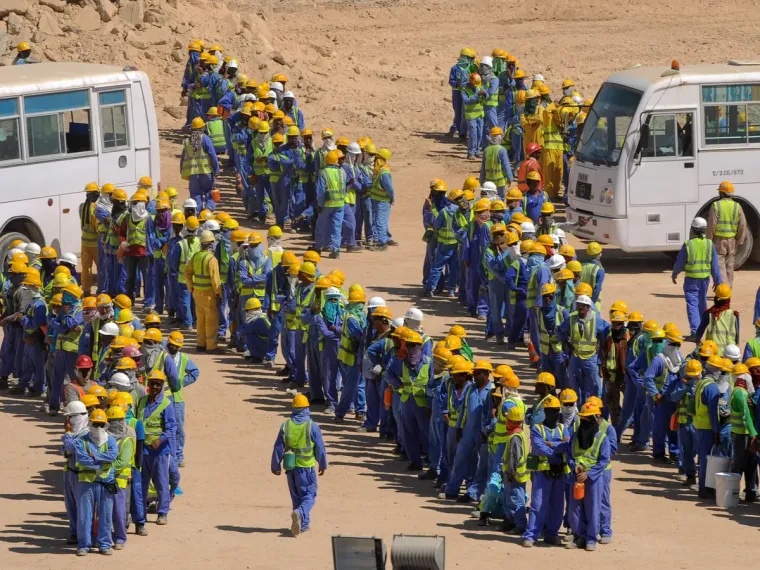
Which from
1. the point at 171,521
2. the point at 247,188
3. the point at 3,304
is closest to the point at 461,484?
the point at 171,521

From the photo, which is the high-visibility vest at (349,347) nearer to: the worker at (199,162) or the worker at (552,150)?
the worker at (199,162)

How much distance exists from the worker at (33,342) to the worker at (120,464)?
Result: 4.91 metres

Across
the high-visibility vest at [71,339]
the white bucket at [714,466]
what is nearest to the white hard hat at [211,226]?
the high-visibility vest at [71,339]

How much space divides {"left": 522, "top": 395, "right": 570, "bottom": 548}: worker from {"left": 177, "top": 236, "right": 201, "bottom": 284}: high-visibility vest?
26.9 ft

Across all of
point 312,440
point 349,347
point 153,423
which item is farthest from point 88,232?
point 312,440

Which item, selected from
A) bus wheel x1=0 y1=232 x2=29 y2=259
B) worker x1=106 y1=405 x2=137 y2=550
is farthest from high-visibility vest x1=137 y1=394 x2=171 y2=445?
bus wheel x1=0 y1=232 x2=29 y2=259

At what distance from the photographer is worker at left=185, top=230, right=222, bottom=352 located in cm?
2569

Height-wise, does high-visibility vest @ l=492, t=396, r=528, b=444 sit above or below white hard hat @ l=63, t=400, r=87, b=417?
below

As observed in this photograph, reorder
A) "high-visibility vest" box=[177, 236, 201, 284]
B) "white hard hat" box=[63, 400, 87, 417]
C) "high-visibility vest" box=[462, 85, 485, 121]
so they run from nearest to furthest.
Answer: "white hard hat" box=[63, 400, 87, 417], "high-visibility vest" box=[177, 236, 201, 284], "high-visibility vest" box=[462, 85, 485, 121]

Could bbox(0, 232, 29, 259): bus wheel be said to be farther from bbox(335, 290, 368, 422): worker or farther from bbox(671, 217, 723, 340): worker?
bbox(671, 217, 723, 340): worker

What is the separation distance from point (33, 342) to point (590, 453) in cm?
811

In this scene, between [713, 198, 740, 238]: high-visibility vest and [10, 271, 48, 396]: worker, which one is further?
[713, 198, 740, 238]: high-visibility vest

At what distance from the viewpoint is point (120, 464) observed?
18.9 m

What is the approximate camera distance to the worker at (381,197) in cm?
3009
